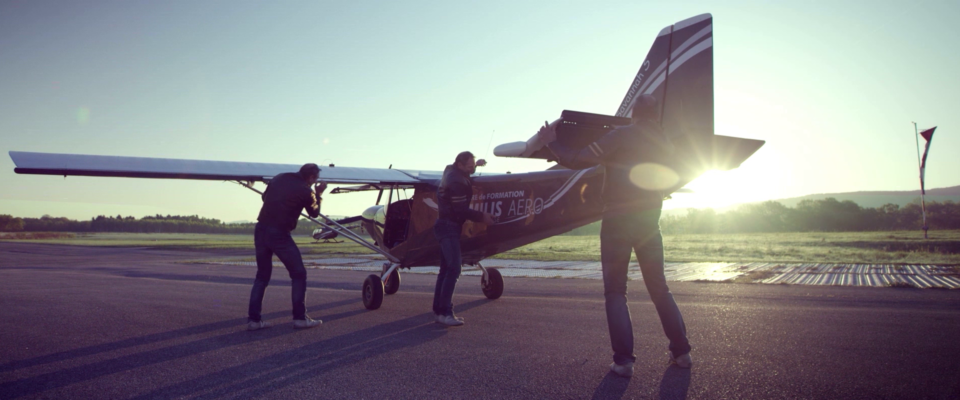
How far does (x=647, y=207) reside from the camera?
357cm

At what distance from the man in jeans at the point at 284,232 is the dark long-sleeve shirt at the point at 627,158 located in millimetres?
3730

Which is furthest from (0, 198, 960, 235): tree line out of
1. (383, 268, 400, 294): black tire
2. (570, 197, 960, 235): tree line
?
(383, 268, 400, 294): black tire

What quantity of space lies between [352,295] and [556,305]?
420 cm

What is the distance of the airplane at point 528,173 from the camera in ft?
15.5

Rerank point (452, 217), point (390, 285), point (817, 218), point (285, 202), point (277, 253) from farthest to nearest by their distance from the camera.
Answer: point (817, 218)
point (390, 285)
point (452, 217)
point (285, 202)
point (277, 253)

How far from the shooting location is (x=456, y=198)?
237 inches

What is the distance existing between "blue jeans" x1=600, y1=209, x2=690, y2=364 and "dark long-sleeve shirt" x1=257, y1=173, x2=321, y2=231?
3.92 meters

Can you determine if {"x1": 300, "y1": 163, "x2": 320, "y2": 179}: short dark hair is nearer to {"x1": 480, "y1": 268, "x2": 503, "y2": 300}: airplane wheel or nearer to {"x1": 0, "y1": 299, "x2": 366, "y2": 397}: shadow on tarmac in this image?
{"x1": 0, "y1": 299, "x2": 366, "y2": 397}: shadow on tarmac

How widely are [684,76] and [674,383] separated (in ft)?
13.8

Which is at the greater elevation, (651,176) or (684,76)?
(684,76)

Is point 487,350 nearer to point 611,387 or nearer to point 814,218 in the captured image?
point 611,387

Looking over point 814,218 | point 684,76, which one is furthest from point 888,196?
point 684,76

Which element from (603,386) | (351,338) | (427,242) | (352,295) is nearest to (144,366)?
(351,338)

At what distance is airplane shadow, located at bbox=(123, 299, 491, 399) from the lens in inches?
128
